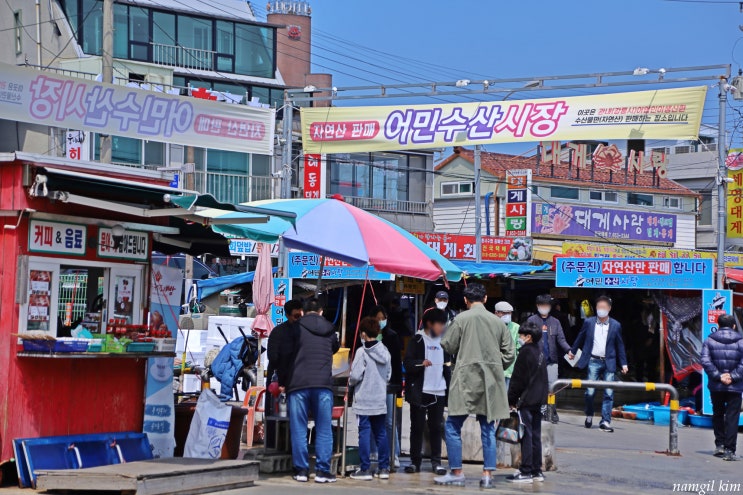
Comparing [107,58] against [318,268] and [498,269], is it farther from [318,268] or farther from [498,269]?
[498,269]

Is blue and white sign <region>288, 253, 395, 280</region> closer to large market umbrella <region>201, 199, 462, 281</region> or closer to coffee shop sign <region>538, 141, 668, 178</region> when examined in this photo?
large market umbrella <region>201, 199, 462, 281</region>

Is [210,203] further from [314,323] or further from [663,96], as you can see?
[663,96]

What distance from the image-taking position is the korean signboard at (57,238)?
9438 mm

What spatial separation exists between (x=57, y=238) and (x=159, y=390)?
2047 mm

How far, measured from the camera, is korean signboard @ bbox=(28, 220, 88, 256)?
31.0 ft

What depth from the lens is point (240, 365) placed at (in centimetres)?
1527

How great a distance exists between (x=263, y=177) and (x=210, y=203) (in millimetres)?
32385

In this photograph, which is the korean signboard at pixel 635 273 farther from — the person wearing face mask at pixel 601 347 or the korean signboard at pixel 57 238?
the korean signboard at pixel 57 238

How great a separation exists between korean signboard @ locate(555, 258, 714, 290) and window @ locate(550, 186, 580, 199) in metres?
29.8

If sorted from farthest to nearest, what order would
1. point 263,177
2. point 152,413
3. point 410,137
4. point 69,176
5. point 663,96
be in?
point 263,177 < point 410,137 < point 663,96 < point 152,413 < point 69,176

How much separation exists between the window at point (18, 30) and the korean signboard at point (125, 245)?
71.4ft

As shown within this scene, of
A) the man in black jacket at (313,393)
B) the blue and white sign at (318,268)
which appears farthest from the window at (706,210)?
the man in black jacket at (313,393)

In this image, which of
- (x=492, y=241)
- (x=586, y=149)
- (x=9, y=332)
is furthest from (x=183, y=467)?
(x=586, y=149)

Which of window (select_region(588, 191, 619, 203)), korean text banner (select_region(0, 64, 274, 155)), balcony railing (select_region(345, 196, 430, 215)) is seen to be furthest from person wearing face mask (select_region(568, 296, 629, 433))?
window (select_region(588, 191, 619, 203))
